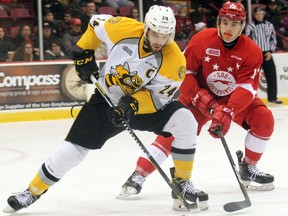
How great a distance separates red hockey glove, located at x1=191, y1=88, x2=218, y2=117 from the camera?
155 inches

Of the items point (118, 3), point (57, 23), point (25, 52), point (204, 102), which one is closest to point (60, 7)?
point (57, 23)

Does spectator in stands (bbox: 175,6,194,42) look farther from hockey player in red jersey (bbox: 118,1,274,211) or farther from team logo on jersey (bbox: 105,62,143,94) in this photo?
team logo on jersey (bbox: 105,62,143,94)

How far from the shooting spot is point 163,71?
3.47 metres

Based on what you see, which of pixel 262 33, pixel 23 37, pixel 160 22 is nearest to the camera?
pixel 160 22

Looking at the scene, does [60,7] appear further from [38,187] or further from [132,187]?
[38,187]

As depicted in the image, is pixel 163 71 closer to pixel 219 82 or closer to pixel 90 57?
pixel 90 57

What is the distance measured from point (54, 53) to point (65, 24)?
1.86ft

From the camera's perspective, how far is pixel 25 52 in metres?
8.06

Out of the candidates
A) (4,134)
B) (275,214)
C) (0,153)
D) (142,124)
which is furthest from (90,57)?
(4,134)

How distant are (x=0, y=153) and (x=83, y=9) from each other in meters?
3.67

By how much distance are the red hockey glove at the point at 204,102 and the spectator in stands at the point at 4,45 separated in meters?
4.38

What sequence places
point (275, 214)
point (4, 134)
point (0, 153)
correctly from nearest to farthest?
point (275, 214)
point (0, 153)
point (4, 134)

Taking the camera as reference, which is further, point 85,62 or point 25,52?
point 25,52

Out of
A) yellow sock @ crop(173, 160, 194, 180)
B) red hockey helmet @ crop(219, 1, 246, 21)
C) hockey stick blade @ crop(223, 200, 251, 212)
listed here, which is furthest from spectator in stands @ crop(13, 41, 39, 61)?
hockey stick blade @ crop(223, 200, 251, 212)
